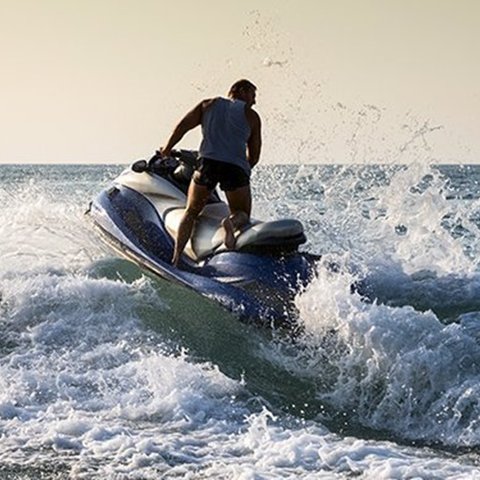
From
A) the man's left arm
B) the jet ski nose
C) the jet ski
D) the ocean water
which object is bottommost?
the ocean water

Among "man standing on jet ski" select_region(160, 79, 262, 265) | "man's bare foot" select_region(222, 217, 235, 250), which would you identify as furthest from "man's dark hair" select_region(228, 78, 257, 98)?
"man's bare foot" select_region(222, 217, 235, 250)

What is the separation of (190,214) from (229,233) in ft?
1.77

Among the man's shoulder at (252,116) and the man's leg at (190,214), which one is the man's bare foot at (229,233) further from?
the man's shoulder at (252,116)

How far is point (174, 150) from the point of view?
1062 cm

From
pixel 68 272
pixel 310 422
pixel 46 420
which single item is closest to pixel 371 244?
pixel 68 272

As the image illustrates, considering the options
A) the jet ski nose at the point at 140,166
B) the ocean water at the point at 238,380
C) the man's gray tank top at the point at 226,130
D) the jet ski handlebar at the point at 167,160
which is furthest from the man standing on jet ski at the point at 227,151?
the jet ski nose at the point at 140,166

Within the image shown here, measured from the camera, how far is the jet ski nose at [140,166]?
10875 millimetres

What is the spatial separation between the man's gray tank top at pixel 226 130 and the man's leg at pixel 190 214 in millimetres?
326

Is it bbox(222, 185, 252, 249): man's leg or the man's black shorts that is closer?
bbox(222, 185, 252, 249): man's leg

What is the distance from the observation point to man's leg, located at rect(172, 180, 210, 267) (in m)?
9.28

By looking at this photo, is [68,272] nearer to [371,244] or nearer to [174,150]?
[174,150]

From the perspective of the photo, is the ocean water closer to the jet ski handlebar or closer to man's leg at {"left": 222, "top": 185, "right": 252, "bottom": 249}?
man's leg at {"left": 222, "top": 185, "right": 252, "bottom": 249}

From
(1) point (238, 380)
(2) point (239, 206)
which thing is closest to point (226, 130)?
(2) point (239, 206)

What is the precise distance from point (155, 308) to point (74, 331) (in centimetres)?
93
